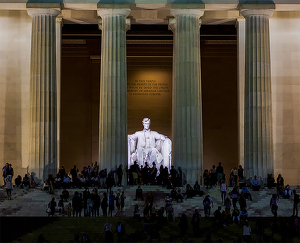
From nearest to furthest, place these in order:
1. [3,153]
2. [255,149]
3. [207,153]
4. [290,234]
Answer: [290,234], [255,149], [3,153], [207,153]

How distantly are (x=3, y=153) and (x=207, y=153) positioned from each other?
923 inches

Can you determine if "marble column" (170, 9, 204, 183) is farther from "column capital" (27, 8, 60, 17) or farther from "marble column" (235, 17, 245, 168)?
"column capital" (27, 8, 60, 17)

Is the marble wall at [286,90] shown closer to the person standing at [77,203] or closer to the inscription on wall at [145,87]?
the inscription on wall at [145,87]

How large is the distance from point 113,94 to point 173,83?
6119 millimetres

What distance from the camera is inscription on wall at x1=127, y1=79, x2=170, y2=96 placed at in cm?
8281

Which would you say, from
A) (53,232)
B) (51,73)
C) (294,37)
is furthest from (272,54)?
(53,232)

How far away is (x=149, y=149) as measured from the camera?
220 ft

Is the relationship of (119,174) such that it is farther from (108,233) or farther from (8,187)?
(108,233)

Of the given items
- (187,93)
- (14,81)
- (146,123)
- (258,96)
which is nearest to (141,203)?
Result: (187,93)

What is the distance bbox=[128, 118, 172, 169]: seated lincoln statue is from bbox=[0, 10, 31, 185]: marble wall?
31.8 feet

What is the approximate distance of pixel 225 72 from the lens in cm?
8206

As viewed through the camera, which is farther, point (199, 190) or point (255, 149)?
point (255, 149)

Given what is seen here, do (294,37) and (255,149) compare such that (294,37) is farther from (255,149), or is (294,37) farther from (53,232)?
(53,232)

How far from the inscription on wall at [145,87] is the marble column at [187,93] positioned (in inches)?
698
